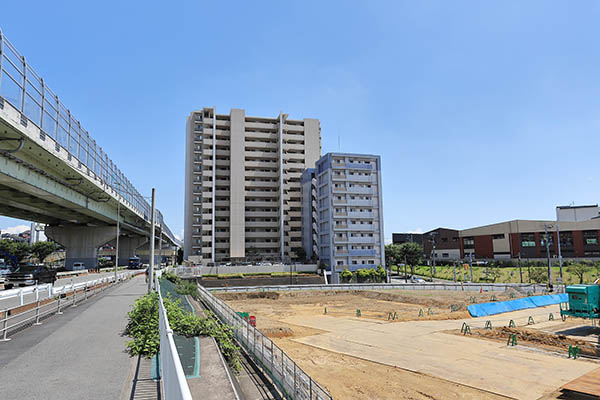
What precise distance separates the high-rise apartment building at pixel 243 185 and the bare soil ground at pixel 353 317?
96.8ft

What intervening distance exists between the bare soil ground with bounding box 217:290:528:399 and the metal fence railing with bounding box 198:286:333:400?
3.27 meters

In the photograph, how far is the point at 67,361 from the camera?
11406mm

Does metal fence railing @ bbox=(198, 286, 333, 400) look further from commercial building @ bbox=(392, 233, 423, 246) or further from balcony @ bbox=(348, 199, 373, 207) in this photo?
commercial building @ bbox=(392, 233, 423, 246)

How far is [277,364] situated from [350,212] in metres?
62.1

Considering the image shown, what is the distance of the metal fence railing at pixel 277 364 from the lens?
11.3 metres

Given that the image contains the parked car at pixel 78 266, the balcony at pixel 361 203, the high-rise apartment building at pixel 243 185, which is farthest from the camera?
the high-rise apartment building at pixel 243 185

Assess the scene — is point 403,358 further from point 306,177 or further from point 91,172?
point 306,177

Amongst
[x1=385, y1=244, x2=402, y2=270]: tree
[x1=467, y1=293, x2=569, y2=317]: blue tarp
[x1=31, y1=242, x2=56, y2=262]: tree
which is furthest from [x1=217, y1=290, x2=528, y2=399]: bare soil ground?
[x1=31, y1=242, x2=56, y2=262]: tree

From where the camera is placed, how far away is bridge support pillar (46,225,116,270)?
200 feet

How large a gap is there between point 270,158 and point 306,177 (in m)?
11.2

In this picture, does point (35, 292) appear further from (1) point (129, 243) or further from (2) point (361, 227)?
(1) point (129, 243)

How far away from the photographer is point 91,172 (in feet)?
116

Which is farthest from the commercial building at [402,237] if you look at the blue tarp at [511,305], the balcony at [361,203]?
the blue tarp at [511,305]

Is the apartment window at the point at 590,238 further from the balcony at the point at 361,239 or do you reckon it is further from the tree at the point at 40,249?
the tree at the point at 40,249
